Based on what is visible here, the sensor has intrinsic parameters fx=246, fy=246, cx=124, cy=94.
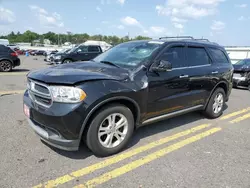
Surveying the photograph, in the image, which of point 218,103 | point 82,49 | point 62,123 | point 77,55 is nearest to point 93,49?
point 82,49

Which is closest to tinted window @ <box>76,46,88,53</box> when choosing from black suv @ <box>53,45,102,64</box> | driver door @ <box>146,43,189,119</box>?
black suv @ <box>53,45,102,64</box>

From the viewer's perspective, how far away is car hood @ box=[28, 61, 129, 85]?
10.6 feet

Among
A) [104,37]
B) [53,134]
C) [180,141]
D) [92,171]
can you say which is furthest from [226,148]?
[104,37]

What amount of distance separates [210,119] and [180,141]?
1.75 metres

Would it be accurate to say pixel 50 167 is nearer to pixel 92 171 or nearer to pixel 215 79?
pixel 92 171

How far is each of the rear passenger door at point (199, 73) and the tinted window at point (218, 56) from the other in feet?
0.87

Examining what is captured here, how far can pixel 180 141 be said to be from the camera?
4312mm

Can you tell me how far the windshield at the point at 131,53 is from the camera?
4.21 m

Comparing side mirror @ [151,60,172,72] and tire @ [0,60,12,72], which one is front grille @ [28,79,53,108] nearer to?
side mirror @ [151,60,172,72]

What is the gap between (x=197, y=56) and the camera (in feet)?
16.8

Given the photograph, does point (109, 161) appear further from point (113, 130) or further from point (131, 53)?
point (131, 53)

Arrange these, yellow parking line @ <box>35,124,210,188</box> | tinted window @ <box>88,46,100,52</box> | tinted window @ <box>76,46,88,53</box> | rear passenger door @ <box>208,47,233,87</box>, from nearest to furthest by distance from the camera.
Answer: yellow parking line @ <box>35,124,210,188</box>
rear passenger door @ <box>208,47,233,87</box>
tinted window @ <box>76,46,88,53</box>
tinted window @ <box>88,46,100,52</box>

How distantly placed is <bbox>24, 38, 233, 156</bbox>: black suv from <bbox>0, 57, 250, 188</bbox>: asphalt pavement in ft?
0.99

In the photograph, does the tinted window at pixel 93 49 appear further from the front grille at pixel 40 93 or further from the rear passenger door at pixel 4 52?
the front grille at pixel 40 93
